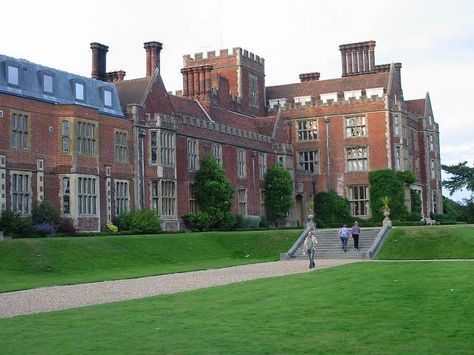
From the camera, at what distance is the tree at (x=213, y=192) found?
4319 cm

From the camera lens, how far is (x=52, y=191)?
33.8 metres

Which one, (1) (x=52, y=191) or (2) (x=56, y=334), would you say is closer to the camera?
(2) (x=56, y=334)

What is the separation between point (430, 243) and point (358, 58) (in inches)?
1294

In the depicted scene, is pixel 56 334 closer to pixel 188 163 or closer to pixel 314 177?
pixel 188 163

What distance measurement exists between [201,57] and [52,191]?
1129 inches

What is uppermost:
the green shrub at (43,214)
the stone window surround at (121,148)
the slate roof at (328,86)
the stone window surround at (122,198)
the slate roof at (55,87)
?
the slate roof at (328,86)

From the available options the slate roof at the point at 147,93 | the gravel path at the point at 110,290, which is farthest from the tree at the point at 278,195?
the gravel path at the point at 110,290

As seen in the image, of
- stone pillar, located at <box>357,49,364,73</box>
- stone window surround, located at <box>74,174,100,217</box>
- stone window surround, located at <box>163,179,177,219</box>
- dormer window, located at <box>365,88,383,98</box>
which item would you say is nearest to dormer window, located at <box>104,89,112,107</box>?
stone window surround, located at <box>163,179,177,219</box>

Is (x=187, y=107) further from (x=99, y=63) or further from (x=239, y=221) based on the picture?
(x=239, y=221)

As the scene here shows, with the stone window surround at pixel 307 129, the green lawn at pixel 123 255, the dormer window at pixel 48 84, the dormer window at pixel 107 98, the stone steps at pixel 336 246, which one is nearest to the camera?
the green lawn at pixel 123 255

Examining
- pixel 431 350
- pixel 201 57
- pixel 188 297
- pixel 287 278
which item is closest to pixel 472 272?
pixel 287 278

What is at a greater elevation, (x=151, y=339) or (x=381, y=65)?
(x=381, y=65)

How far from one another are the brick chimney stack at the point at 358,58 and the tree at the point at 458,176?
14885 mm

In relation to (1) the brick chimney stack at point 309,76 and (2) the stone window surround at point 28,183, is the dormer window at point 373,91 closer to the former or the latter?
(1) the brick chimney stack at point 309,76
